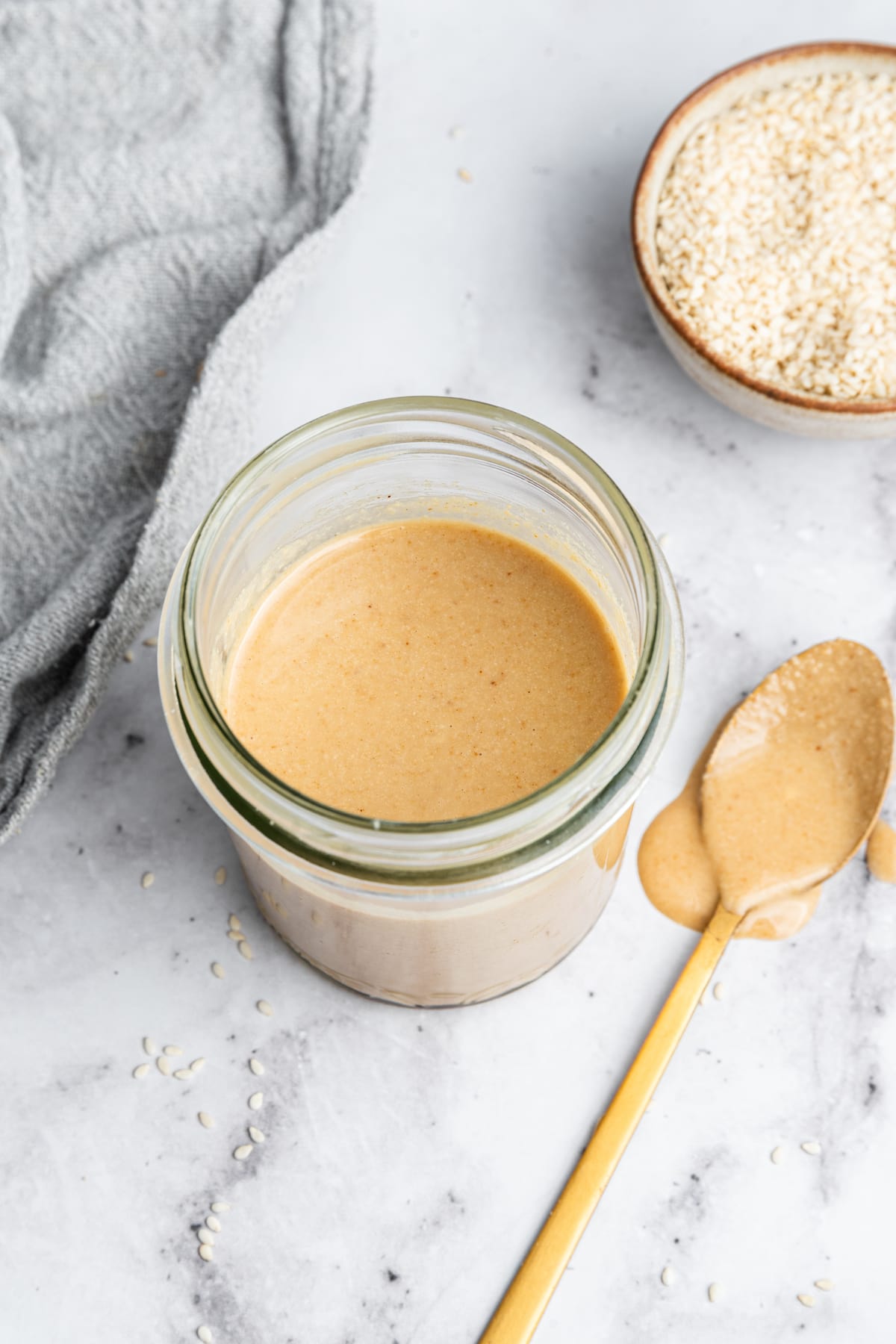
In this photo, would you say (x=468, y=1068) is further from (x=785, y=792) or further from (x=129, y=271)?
(x=129, y=271)

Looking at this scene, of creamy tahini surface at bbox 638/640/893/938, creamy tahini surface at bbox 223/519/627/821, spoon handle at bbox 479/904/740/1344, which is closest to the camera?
creamy tahini surface at bbox 223/519/627/821

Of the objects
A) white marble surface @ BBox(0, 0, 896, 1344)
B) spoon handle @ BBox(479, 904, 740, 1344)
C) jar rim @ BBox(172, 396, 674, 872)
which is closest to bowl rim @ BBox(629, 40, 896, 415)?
white marble surface @ BBox(0, 0, 896, 1344)

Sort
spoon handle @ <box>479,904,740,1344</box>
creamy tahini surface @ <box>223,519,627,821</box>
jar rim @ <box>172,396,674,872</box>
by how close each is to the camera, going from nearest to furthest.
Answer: jar rim @ <box>172,396,674,872</box>
creamy tahini surface @ <box>223,519,627,821</box>
spoon handle @ <box>479,904,740,1344</box>

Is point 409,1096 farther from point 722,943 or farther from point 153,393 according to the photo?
point 153,393

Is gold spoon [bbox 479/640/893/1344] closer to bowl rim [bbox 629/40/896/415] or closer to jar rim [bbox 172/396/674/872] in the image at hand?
bowl rim [bbox 629/40/896/415]

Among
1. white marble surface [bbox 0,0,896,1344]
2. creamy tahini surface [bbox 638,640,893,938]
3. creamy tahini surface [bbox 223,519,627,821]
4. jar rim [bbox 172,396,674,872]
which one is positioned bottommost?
white marble surface [bbox 0,0,896,1344]

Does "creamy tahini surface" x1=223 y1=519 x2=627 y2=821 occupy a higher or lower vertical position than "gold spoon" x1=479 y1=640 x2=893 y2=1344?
higher

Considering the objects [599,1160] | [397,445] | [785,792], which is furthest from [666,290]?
[599,1160]

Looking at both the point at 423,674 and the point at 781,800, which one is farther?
the point at 781,800
